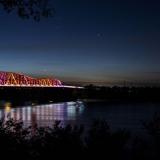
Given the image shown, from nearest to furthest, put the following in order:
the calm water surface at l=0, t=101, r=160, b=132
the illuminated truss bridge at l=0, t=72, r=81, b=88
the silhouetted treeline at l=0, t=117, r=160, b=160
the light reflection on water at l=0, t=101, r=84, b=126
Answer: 1. the silhouetted treeline at l=0, t=117, r=160, b=160
2. the calm water surface at l=0, t=101, r=160, b=132
3. the light reflection on water at l=0, t=101, r=84, b=126
4. the illuminated truss bridge at l=0, t=72, r=81, b=88

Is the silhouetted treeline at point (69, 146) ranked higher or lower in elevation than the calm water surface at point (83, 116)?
higher

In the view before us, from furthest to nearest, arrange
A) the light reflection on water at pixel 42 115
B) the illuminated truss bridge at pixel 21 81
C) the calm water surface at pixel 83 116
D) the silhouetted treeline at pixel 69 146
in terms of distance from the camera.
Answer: the illuminated truss bridge at pixel 21 81 < the light reflection on water at pixel 42 115 < the calm water surface at pixel 83 116 < the silhouetted treeline at pixel 69 146

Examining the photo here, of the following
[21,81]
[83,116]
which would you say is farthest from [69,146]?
[21,81]

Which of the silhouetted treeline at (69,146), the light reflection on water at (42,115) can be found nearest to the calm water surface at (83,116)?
the light reflection on water at (42,115)

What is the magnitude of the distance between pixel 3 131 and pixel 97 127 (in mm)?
1852

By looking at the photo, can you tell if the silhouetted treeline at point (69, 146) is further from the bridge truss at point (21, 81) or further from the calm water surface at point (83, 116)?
the bridge truss at point (21, 81)

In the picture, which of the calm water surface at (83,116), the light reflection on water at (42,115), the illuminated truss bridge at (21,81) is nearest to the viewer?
the calm water surface at (83,116)

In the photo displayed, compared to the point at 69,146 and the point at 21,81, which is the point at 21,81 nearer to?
the point at 21,81

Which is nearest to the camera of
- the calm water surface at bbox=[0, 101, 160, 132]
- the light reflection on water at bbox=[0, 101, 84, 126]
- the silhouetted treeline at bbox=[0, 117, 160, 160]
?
the silhouetted treeline at bbox=[0, 117, 160, 160]

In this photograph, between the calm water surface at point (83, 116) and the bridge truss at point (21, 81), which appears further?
the bridge truss at point (21, 81)

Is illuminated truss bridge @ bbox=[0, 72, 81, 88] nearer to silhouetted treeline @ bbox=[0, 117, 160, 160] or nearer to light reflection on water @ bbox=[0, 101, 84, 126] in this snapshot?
light reflection on water @ bbox=[0, 101, 84, 126]

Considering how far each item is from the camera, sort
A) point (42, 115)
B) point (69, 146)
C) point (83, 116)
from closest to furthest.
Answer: point (69, 146)
point (83, 116)
point (42, 115)

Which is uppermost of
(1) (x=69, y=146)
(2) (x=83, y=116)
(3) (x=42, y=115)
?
(1) (x=69, y=146)

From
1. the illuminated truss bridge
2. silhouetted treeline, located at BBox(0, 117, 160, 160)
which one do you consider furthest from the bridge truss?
silhouetted treeline, located at BBox(0, 117, 160, 160)
